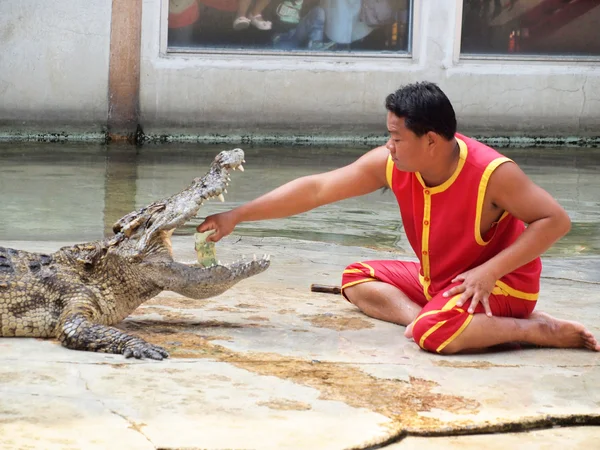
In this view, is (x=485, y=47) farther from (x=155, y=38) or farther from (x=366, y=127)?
(x=155, y=38)

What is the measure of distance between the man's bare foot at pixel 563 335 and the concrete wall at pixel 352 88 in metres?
9.96

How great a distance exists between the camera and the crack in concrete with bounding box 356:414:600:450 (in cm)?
312

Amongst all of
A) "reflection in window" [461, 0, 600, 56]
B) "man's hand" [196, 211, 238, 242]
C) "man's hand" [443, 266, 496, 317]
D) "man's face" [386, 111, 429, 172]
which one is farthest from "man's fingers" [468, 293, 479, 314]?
"reflection in window" [461, 0, 600, 56]

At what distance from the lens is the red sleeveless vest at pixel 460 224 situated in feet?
13.8

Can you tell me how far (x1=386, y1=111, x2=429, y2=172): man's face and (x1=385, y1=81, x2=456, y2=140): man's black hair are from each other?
0.07 ft

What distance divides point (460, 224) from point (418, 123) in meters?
0.48

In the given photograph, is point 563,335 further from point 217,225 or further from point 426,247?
point 217,225

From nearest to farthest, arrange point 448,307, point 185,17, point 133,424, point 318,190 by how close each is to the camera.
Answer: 1. point 133,424
2. point 448,307
3. point 318,190
4. point 185,17

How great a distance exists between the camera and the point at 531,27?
1511cm

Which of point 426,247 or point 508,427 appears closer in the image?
point 508,427

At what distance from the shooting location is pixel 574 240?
7.68 m

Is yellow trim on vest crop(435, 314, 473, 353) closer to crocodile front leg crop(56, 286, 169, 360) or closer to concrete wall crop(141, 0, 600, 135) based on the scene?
crocodile front leg crop(56, 286, 169, 360)

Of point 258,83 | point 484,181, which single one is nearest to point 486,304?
point 484,181

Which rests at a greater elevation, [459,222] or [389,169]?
[389,169]
